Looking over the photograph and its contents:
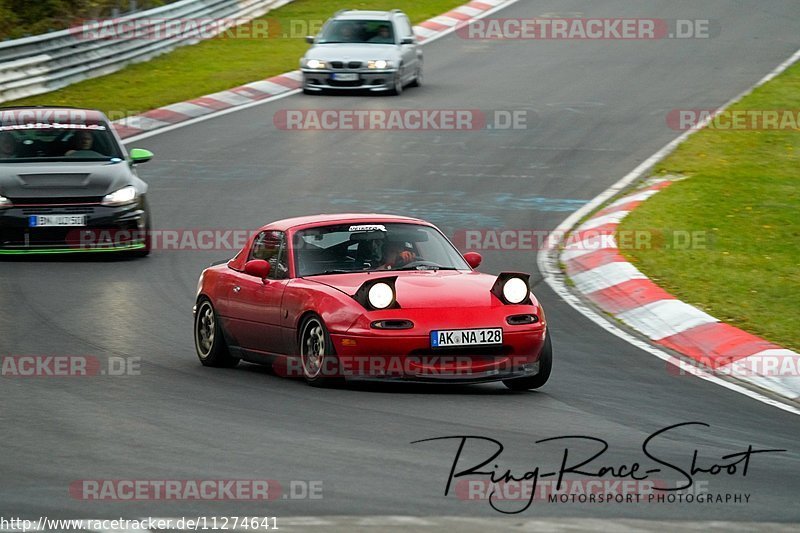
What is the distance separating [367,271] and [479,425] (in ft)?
7.19

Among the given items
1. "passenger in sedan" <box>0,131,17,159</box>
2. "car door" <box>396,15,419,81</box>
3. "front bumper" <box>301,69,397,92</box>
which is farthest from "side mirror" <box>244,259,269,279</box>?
"car door" <box>396,15,419,81</box>

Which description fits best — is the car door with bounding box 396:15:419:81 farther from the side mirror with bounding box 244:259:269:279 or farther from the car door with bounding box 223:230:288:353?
the side mirror with bounding box 244:259:269:279

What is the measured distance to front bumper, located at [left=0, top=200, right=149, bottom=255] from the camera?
15656mm

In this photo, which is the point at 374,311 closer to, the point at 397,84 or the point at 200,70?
the point at 397,84

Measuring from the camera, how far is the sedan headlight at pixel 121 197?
15914 millimetres

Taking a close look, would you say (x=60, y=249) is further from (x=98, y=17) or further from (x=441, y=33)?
(x=441, y=33)

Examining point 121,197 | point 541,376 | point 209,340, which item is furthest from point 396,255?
point 121,197

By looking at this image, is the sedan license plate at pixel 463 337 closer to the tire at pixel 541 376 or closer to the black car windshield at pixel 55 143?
the tire at pixel 541 376

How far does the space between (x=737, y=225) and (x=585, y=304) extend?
12.7 ft

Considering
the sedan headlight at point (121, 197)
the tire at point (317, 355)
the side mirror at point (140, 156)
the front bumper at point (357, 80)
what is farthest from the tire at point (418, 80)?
the tire at point (317, 355)

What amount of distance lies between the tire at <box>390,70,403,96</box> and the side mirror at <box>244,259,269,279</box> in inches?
669

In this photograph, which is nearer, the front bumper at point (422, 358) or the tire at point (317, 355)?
the front bumper at point (422, 358)

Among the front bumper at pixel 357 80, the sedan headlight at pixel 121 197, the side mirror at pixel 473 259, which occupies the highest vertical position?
the side mirror at pixel 473 259

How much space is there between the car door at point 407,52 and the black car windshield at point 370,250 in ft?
56.6
